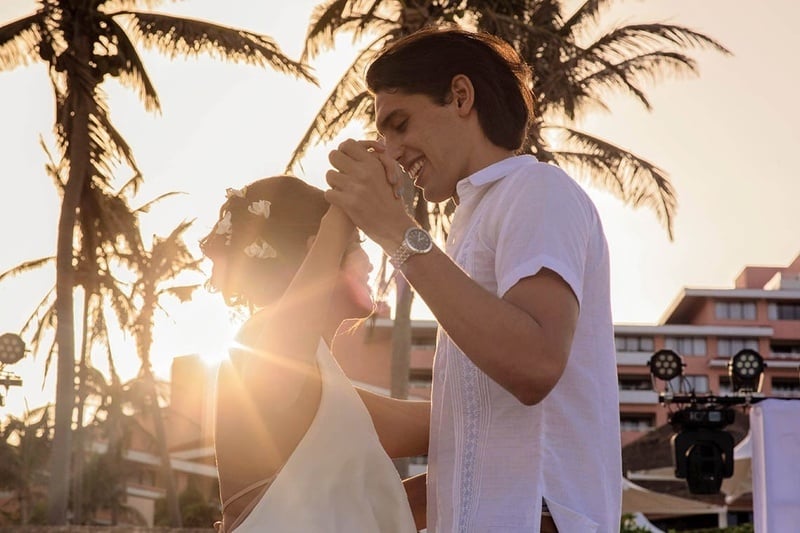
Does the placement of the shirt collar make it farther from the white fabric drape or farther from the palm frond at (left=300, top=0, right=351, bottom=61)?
the palm frond at (left=300, top=0, right=351, bottom=61)

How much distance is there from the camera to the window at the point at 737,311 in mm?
80000

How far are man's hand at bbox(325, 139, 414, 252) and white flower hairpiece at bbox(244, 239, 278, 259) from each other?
0.65 meters

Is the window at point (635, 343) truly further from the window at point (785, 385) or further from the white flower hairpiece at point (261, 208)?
the white flower hairpiece at point (261, 208)

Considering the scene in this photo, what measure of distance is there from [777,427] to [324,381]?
31.4 ft

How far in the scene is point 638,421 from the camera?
77625 millimetres

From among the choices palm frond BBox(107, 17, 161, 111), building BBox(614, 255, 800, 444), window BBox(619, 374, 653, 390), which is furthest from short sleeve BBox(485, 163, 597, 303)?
window BBox(619, 374, 653, 390)

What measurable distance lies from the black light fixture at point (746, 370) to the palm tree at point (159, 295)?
629 inches

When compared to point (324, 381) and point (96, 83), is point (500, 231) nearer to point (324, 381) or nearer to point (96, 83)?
point (324, 381)

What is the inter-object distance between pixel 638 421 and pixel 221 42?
203 feet

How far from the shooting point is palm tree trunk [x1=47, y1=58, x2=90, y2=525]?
738 inches

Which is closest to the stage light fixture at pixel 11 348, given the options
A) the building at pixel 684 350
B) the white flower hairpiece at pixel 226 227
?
the white flower hairpiece at pixel 226 227

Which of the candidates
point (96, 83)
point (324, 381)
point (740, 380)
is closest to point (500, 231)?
point (324, 381)

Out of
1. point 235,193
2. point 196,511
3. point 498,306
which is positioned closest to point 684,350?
point 196,511

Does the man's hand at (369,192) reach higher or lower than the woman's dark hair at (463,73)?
lower
